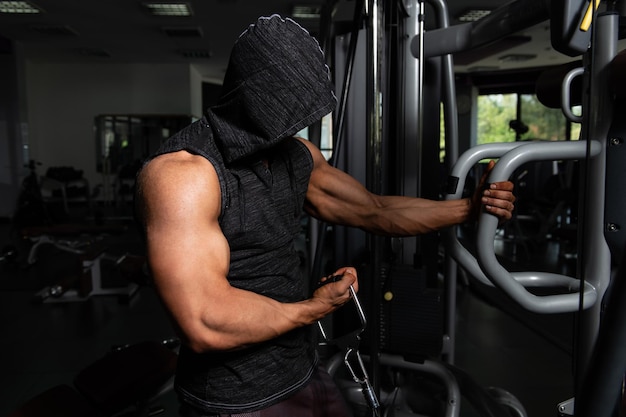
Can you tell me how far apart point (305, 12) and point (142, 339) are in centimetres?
430

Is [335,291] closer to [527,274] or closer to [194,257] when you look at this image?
[194,257]

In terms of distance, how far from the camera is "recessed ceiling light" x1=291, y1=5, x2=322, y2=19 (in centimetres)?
554

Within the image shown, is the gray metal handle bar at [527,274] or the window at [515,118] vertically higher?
the window at [515,118]

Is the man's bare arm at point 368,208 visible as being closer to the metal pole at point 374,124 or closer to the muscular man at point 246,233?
the metal pole at point 374,124

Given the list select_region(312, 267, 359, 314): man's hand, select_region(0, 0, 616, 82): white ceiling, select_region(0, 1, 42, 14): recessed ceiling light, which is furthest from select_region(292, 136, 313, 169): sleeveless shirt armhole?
select_region(0, 1, 42, 14): recessed ceiling light

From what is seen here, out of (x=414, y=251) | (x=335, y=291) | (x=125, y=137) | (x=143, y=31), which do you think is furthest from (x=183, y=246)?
(x=125, y=137)

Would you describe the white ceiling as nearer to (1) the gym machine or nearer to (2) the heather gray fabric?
(1) the gym machine

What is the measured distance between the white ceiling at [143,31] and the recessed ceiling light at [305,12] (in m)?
0.09

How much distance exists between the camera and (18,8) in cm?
550

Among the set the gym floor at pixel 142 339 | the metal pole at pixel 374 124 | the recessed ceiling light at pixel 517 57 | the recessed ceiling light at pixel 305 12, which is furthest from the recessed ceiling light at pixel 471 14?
the metal pole at pixel 374 124

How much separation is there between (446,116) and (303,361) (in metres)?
0.95

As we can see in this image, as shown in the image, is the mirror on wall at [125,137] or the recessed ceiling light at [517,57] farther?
the mirror on wall at [125,137]

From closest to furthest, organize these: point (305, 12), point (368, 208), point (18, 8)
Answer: point (368, 208), point (18, 8), point (305, 12)

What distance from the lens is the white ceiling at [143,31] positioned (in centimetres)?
542
